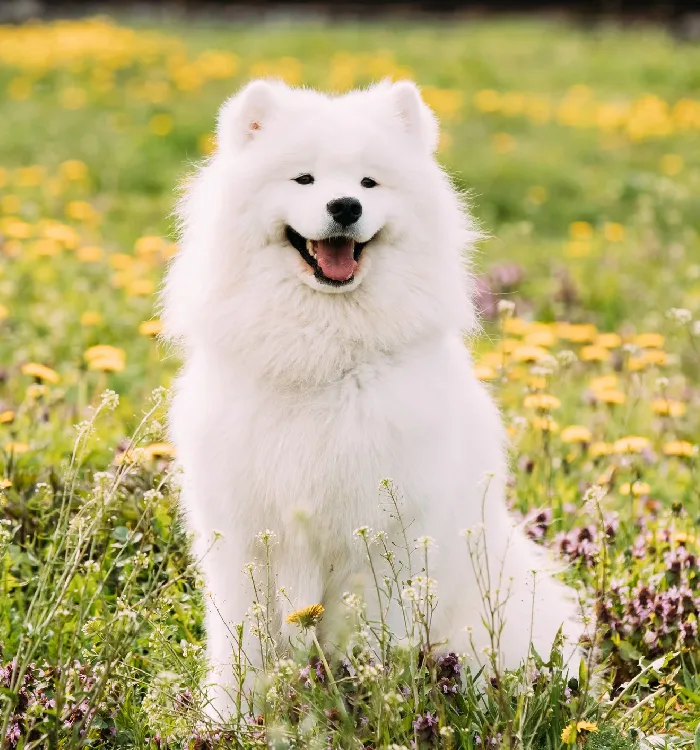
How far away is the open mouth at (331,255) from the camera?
9.64 ft

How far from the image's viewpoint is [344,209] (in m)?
2.82

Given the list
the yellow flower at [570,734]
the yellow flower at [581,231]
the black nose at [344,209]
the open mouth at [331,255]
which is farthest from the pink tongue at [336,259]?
the yellow flower at [581,231]

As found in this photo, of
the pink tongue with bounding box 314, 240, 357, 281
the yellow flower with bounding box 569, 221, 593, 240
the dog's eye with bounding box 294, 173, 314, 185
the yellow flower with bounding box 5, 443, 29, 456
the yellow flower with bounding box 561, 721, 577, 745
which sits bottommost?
the yellow flower with bounding box 561, 721, 577, 745

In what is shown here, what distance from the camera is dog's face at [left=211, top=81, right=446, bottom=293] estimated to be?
291 centimetres

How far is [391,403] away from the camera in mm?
2863

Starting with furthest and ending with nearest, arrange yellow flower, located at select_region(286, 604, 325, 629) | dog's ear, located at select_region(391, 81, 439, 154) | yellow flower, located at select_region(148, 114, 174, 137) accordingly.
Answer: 1. yellow flower, located at select_region(148, 114, 174, 137)
2. dog's ear, located at select_region(391, 81, 439, 154)
3. yellow flower, located at select_region(286, 604, 325, 629)

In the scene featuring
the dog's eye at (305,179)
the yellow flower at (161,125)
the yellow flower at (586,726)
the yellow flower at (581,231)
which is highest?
the yellow flower at (161,125)

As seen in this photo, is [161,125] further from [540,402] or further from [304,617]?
[304,617]

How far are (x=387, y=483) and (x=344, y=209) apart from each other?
79 centimetres

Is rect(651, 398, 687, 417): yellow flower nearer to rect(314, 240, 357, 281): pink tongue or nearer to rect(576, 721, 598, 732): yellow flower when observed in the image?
rect(314, 240, 357, 281): pink tongue

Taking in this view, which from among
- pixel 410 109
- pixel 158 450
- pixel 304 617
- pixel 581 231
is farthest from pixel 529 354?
pixel 581 231

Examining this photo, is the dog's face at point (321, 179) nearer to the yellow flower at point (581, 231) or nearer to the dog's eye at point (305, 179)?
the dog's eye at point (305, 179)

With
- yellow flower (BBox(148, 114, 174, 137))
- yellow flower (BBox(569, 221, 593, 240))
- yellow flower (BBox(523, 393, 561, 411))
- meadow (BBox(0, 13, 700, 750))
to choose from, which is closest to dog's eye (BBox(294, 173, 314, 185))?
meadow (BBox(0, 13, 700, 750))

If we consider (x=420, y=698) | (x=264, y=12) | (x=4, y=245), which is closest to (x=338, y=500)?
(x=420, y=698)
